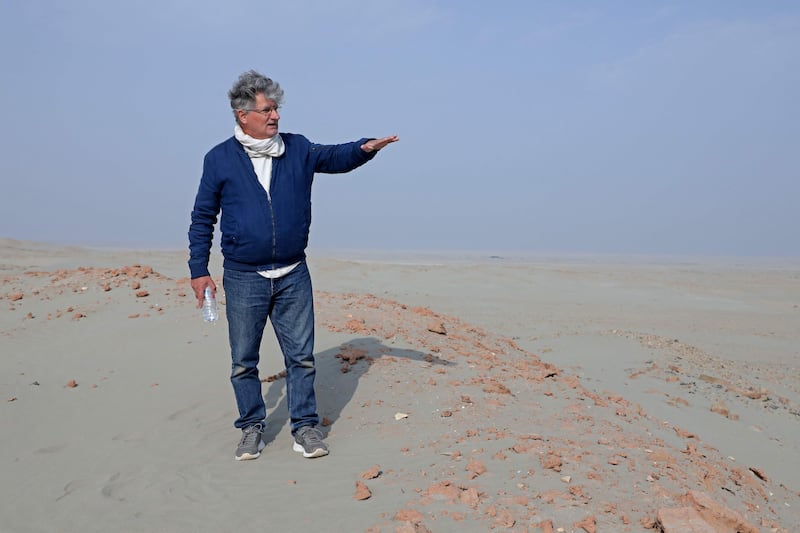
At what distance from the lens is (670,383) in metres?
7.03

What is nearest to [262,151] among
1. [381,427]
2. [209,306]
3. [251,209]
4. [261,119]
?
[261,119]

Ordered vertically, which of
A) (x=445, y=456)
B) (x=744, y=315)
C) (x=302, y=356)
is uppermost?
(x=302, y=356)

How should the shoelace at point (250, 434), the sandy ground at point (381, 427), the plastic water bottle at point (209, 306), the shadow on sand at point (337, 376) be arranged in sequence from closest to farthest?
the sandy ground at point (381, 427) → the plastic water bottle at point (209, 306) → the shoelace at point (250, 434) → the shadow on sand at point (337, 376)

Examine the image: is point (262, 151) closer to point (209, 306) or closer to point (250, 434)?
point (209, 306)

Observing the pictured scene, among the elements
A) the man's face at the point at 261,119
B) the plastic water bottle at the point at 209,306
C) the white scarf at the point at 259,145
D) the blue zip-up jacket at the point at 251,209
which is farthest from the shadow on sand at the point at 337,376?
the man's face at the point at 261,119

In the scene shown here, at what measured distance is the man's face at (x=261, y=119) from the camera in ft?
11.6

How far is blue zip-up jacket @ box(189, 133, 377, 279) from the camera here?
11.8 ft

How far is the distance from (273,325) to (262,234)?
57cm

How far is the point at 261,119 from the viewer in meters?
3.58

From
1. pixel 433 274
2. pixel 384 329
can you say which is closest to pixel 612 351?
pixel 384 329

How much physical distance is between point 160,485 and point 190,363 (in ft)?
7.61

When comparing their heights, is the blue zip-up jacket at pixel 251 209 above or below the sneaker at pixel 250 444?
above

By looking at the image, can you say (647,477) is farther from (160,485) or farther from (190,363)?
(190,363)

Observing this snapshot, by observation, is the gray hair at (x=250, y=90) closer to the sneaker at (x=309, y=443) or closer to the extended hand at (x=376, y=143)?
the extended hand at (x=376, y=143)
